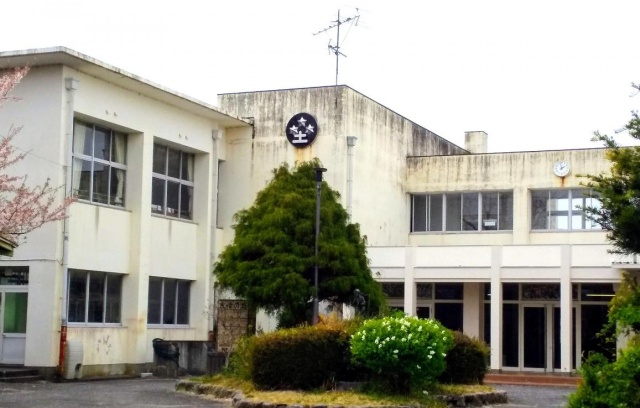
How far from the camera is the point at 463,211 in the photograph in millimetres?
38500

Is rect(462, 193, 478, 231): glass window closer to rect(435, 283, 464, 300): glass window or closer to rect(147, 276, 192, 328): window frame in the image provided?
rect(435, 283, 464, 300): glass window

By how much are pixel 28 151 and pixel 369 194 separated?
484 inches

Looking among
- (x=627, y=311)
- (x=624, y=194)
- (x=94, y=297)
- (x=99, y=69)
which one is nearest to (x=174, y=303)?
(x=94, y=297)

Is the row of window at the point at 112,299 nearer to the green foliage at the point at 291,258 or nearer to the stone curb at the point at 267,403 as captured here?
the green foliage at the point at 291,258

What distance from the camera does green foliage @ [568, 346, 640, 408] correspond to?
1163 cm

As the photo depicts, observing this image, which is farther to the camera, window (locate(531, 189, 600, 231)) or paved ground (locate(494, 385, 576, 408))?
window (locate(531, 189, 600, 231))

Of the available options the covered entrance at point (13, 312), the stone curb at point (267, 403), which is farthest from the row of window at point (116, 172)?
the stone curb at point (267, 403)

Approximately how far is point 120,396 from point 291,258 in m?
5.51

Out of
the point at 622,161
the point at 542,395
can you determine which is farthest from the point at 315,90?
the point at 622,161

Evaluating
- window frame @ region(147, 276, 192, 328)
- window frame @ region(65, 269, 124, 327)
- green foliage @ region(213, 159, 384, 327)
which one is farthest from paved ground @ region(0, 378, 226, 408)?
window frame @ region(147, 276, 192, 328)

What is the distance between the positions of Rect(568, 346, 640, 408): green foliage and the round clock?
24.8 metres

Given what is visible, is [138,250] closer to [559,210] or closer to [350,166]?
[350,166]

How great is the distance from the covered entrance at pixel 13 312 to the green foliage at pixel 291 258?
5145mm

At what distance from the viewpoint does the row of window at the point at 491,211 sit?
1446 inches
